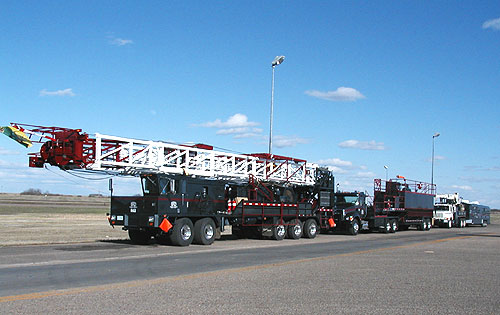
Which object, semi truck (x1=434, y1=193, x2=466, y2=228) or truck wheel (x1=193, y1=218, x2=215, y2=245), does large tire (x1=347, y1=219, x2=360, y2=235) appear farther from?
semi truck (x1=434, y1=193, x2=466, y2=228)

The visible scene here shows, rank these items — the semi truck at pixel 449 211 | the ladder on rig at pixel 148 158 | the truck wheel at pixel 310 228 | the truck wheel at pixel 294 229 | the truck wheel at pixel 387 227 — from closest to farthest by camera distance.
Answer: the ladder on rig at pixel 148 158
the truck wheel at pixel 294 229
the truck wheel at pixel 310 228
the truck wheel at pixel 387 227
the semi truck at pixel 449 211

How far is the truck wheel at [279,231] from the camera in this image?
85.5 ft

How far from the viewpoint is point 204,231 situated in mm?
21812

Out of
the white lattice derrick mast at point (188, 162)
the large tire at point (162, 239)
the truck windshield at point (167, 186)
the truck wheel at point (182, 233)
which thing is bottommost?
the large tire at point (162, 239)

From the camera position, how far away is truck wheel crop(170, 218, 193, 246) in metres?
20.6

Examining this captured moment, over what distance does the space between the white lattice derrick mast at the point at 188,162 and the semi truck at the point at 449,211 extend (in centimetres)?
2275

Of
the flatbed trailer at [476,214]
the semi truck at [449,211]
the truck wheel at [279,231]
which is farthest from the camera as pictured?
the flatbed trailer at [476,214]

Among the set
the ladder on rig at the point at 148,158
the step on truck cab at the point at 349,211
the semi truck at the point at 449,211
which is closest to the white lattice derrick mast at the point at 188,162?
the ladder on rig at the point at 148,158

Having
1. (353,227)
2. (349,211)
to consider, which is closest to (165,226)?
(349,211)

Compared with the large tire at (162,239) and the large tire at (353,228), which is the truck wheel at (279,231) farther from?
the large tire at (353,228)

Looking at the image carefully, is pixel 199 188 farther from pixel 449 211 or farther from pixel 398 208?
pixel 449 211

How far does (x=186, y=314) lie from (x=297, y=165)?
20.8m

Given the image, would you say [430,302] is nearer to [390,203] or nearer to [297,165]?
[297,165]

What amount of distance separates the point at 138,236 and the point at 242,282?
1140 cm
